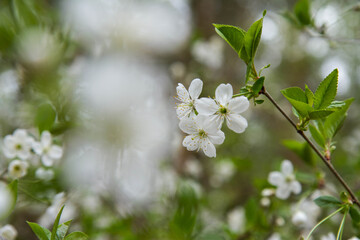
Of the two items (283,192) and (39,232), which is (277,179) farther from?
(39,232)

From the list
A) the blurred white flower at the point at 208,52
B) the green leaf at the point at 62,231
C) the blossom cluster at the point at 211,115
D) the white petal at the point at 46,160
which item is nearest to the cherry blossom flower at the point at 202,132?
the blossom cluster at the point at 211,115

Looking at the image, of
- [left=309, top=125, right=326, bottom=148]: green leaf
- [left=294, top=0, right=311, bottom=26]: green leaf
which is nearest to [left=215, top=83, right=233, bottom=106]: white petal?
[left=309, top=125, right=326, bottom=148]: green leaf

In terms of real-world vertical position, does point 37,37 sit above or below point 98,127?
above

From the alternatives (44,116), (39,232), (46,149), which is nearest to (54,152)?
(46,149)

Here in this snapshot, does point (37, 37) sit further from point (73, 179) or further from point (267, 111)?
point (267, 111)

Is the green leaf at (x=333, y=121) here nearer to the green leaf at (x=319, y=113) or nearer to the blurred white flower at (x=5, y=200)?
the green leaf at (x=319, y=113)

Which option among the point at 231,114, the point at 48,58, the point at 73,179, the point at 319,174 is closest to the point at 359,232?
the point at 319,174
